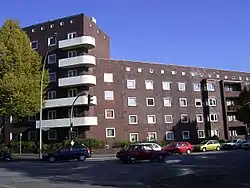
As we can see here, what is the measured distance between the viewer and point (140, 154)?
32.2 meters

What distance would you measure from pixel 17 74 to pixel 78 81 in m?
11.9

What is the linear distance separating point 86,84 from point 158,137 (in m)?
14.2

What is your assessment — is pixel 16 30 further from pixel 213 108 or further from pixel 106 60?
pixel 213 108

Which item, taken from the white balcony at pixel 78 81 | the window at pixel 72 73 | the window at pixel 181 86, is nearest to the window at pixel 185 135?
the window at pixel 181 86

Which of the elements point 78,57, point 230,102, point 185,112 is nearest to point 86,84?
point 78,57

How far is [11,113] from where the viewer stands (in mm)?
42375

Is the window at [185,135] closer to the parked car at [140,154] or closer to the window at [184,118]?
the window at [184,118]

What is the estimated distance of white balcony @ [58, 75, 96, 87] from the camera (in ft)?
176

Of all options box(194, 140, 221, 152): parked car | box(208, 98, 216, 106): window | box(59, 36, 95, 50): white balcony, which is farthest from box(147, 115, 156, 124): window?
box(59, 36, 95, 50): white balcony

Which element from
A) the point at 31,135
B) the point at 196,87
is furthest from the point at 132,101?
the point at 31,135

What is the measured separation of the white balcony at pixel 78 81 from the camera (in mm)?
53500

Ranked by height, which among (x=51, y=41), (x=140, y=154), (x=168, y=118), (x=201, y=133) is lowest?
(x=140, y=154)

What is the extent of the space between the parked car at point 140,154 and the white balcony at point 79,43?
24938 millimetres

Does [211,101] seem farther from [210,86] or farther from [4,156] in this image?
[4,156]
